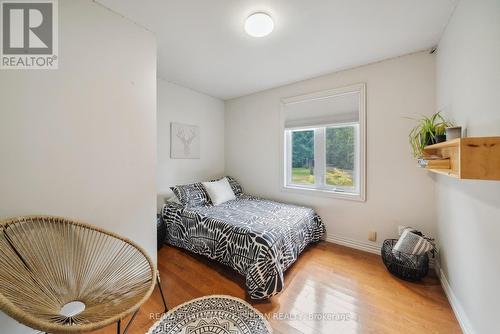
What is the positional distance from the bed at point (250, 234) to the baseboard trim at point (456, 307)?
1.19 meters

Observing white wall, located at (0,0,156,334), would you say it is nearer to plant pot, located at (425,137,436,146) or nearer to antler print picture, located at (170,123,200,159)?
antler print picture, located at (170,123,200,159)

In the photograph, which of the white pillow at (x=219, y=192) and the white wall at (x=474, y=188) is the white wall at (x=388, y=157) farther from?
the white pillow at (x=219, y=192)

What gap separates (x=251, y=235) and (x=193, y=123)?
7.22ft

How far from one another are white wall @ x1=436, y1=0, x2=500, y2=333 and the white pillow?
244 centimetres

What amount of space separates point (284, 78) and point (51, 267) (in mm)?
2968

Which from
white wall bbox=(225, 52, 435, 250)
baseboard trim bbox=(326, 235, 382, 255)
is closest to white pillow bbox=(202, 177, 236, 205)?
white wall bbox=(225, 52, 435, 250)

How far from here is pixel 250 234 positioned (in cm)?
177

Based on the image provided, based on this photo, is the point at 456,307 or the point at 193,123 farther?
the point at 193,123

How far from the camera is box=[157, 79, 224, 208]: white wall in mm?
2787

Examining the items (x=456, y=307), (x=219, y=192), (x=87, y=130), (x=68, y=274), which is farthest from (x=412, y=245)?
(x=87, y=130)

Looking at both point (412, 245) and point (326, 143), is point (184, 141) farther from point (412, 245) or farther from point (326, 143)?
point (412, 245)

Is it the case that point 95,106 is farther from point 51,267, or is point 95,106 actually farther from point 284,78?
point 284,78

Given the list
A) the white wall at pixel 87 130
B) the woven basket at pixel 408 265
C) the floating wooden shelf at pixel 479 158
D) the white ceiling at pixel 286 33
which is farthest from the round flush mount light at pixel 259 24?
the woven basket at pixel 408 265

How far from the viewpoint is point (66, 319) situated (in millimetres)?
925
